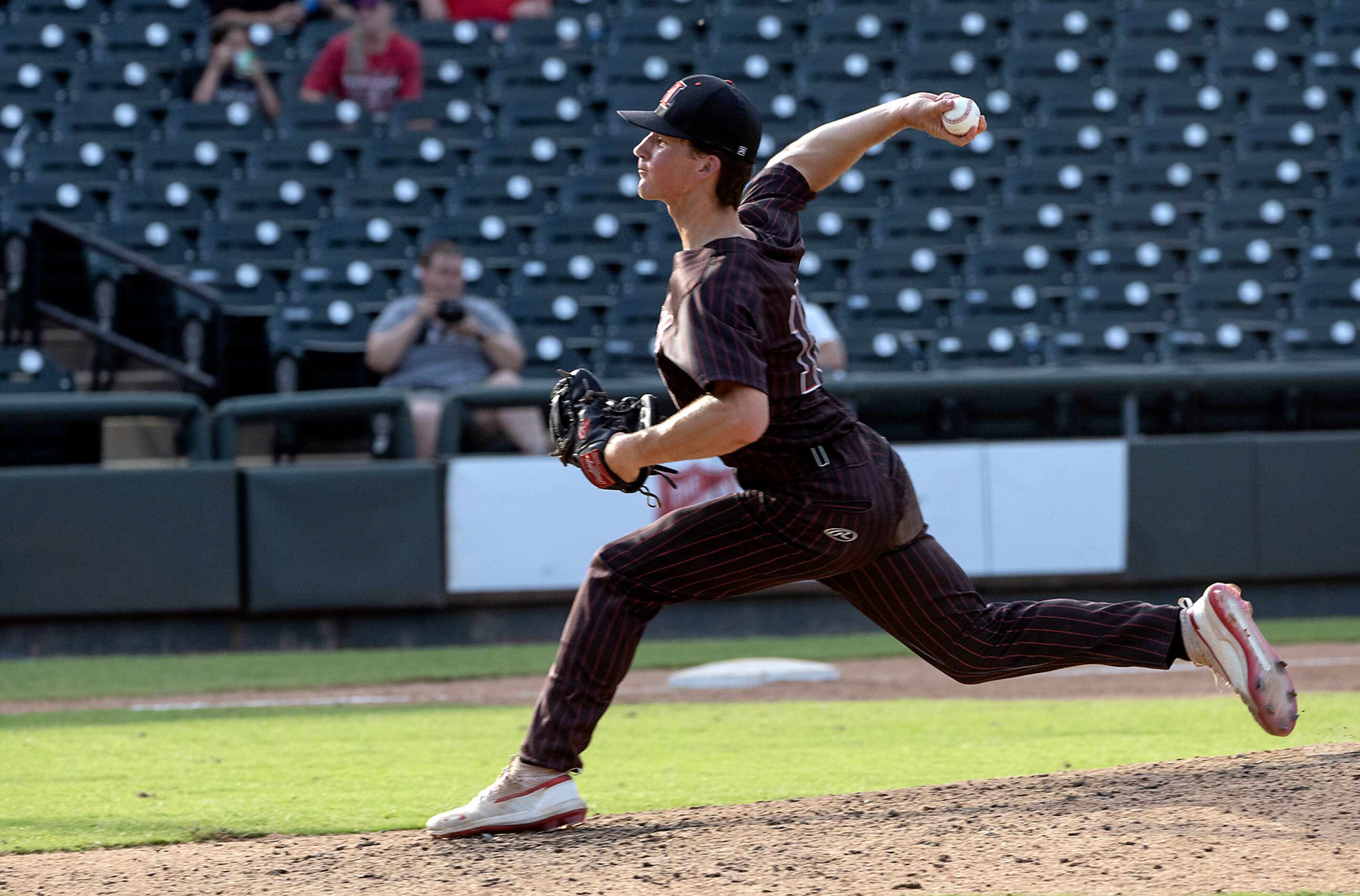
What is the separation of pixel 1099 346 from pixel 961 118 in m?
7.55

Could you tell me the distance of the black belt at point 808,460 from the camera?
3.38 meters

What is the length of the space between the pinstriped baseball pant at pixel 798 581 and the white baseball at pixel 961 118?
0.80 metres

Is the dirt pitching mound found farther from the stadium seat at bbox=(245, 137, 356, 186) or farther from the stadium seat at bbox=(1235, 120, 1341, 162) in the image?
the stadium seat at bbox=(1235, 120, 1341, 162)

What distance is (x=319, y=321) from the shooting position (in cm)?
1056

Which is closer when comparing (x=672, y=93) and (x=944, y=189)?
(x=672, y=93)

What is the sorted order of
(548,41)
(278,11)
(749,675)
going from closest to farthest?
(749,675) < (548,41) < (278,11)

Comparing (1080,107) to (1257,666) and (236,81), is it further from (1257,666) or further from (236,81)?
(1257,666)

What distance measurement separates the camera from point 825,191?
1205 cm

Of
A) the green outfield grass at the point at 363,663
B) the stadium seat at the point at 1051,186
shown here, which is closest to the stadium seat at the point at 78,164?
the green outfield grass at the point at 363,663

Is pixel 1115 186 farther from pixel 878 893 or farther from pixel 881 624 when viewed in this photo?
pixel 878 893

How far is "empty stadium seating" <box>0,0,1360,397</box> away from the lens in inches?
437

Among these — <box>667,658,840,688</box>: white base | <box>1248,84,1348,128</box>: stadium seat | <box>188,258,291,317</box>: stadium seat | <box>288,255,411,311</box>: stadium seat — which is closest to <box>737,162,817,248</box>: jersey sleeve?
<box>667,658,840,688</box>: white base

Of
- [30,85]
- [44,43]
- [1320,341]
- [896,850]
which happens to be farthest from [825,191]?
[896,850]

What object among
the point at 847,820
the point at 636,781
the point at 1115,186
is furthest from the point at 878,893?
the point at 1115,186
